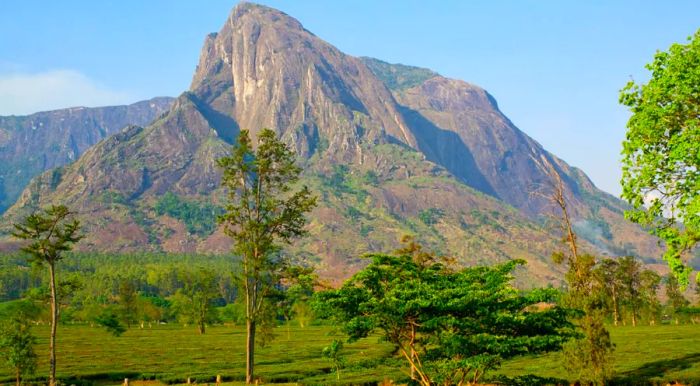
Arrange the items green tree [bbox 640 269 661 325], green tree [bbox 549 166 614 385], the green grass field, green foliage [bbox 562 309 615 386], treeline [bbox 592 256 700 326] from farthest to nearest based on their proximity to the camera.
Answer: green tree [bbox 640 269 661 325], treeline [bbox 592 256 700 326], the green grass field, green foliage [bbox 562 309 615 386], green tree [bbox 549 166 614 385]

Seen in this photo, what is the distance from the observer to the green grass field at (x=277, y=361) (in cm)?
6781

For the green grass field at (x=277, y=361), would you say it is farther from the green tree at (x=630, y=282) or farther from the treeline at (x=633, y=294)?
the green tree at (x=630, y=282)

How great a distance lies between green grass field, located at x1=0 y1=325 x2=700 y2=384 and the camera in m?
67.8

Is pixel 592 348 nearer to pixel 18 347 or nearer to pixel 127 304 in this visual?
pixel 18 347

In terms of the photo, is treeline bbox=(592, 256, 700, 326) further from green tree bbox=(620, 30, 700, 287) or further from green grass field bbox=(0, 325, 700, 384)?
green tree bbox=(620, 30, 700, 287)

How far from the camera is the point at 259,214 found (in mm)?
60281

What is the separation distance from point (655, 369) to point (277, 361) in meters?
49.6

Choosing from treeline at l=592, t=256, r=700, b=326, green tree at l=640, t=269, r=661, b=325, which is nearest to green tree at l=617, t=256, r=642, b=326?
treeline at l=592, t=256, r=700, b=326

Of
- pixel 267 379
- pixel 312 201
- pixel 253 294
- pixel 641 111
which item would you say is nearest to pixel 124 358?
pixel 267 379

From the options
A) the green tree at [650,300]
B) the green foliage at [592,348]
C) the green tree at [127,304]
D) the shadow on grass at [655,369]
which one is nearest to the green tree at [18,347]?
the green foliage at [592,348]

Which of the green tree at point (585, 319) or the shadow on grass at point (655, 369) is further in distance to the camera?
the shadow on grass at point (655, 369)

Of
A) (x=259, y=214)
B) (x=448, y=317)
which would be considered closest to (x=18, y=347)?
(x=259, y=214)

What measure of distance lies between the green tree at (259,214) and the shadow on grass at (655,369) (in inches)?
1335

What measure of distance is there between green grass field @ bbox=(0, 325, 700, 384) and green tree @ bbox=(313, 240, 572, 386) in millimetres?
15568
